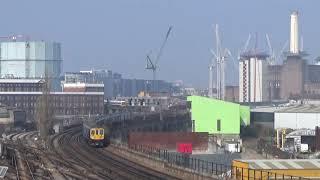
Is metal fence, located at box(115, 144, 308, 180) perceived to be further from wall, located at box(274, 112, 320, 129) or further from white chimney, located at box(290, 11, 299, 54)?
white chimney, located at box(290, 11, 299, 54)

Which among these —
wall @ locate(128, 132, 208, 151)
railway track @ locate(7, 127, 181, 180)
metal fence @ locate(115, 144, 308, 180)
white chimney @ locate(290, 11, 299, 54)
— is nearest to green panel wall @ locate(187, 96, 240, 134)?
wall @ locate(128, 132, 208, 151)

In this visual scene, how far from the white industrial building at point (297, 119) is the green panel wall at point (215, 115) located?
539cm

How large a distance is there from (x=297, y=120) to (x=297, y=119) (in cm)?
10

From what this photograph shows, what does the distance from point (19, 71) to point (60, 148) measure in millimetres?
130152

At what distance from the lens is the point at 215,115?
65.0 meters

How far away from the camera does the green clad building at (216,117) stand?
212 ft

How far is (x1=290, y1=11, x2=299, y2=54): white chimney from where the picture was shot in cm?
17500

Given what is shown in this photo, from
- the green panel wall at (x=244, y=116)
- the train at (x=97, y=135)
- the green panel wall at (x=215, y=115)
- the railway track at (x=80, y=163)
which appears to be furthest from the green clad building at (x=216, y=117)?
the train at (x=97, y=135)

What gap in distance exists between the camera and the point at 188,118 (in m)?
85.1

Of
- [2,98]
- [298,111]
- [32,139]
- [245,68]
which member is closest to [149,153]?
[32,139]

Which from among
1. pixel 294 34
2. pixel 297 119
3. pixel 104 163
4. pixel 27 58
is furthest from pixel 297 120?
pixel 294 34

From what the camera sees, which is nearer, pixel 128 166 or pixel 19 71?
pixel 128 166

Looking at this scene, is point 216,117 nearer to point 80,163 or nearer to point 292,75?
point 80,163

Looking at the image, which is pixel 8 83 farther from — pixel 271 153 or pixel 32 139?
pixel 271 153
